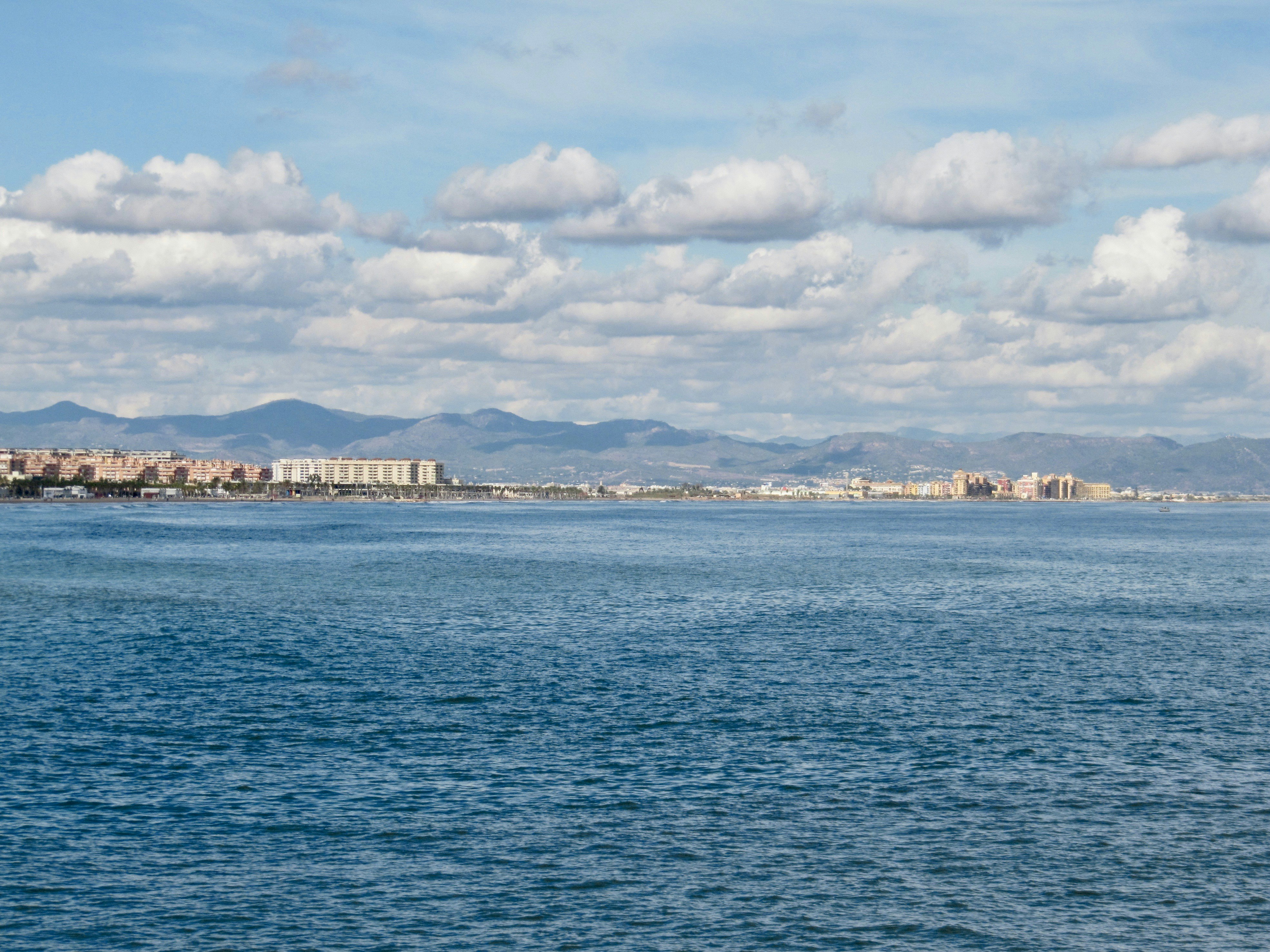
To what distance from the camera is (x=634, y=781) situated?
3102cm

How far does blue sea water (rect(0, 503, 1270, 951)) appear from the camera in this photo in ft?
73.5

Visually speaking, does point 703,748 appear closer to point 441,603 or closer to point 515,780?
point 515,780

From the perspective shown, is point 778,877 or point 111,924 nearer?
point 111,924

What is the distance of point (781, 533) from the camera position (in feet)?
629

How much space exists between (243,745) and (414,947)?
51.9 ft

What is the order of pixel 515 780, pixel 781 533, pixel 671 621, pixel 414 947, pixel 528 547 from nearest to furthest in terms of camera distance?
1. pixel 414 947
2. pixel 515 780
3. pixel 671 621
4. pixel 528 547
5. pixel 781 533

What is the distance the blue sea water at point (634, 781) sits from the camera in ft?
73.5

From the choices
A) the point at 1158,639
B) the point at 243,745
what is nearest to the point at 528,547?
the point at 1158,639

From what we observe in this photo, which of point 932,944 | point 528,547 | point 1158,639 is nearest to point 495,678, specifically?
point 932,944

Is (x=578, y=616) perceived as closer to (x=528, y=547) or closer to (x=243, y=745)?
(x=243, y=745)

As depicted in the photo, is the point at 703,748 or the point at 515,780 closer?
the point at 515,780

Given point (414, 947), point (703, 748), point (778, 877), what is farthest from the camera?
point (703, 748)

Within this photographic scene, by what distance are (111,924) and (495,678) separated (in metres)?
24.9

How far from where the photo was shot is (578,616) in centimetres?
6900
